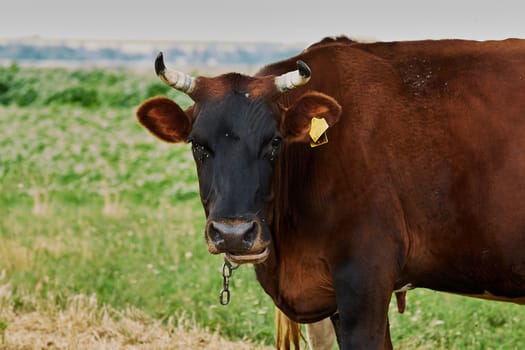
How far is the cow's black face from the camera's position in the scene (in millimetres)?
4934

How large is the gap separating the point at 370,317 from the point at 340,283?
0.86 ft

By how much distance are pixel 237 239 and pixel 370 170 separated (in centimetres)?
96

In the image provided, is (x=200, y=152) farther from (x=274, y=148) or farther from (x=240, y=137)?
(x=274, y=148)

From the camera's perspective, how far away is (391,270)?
205 inches

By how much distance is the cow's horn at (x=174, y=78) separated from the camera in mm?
5176

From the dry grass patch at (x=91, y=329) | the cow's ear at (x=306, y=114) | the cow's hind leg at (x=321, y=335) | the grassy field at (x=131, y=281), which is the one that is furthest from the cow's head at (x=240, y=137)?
the grassy field at (x=131, y=281)

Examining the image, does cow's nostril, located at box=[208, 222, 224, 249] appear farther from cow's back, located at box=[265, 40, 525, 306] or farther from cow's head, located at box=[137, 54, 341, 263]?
cow's back, located at box=[265, 40, 525, 306]

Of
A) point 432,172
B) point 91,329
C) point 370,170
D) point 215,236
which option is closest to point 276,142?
point 370,170

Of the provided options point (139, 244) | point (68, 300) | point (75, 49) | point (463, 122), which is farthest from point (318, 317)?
point (75, 49)

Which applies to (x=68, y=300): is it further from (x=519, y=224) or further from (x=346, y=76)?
(x=519, y=224)

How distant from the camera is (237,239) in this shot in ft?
16.0

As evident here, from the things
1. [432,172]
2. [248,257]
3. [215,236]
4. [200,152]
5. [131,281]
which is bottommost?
[131,281]

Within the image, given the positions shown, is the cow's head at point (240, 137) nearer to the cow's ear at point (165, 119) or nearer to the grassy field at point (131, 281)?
the cow's ear at point (165, 119)

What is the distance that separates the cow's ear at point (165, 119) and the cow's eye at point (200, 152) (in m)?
0.26
